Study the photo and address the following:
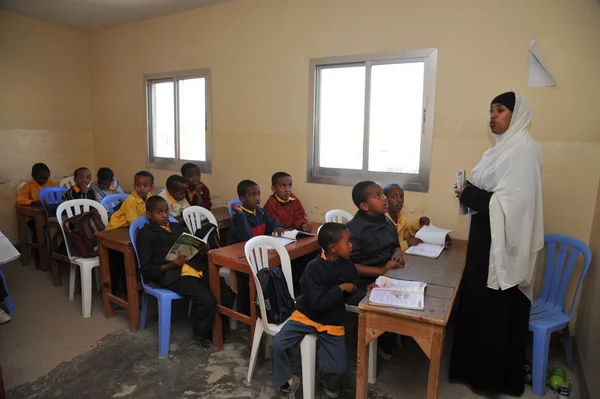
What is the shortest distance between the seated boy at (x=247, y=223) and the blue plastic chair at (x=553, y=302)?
6.55 feet

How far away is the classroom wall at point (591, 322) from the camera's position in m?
2.38

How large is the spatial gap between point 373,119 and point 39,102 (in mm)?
4667

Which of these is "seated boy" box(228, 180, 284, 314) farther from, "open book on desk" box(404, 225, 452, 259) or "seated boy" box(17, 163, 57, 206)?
"seated boy" box(17, 163, 57, 206)

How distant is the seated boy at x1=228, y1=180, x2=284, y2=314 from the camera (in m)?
3.20

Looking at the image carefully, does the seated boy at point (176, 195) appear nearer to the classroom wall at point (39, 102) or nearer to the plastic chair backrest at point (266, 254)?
the plastic chair backrest at point (266, 254)

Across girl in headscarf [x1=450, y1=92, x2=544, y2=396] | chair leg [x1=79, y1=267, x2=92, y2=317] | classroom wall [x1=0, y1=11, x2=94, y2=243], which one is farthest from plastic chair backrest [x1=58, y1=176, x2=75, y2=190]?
girl in headscarf [x1=450, y1=92, x2=544, y2=396]

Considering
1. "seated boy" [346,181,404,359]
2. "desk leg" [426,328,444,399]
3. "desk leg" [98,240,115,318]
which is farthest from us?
"desk leg" [98,240,115,318]

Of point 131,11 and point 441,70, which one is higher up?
point 131,11

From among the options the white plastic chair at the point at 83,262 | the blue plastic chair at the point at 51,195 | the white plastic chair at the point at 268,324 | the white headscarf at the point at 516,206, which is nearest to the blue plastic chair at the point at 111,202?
the white plastic chair at the point at 83,262

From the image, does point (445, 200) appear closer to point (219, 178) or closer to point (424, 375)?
point (424, 375)

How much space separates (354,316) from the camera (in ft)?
12.0

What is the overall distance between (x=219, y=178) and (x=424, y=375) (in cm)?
318

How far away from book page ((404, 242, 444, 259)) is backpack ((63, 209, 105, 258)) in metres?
2.77

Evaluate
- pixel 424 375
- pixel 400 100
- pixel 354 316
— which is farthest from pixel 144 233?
pixel 400 100
